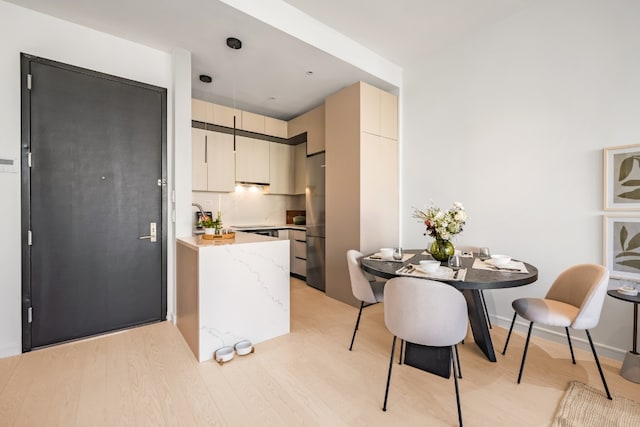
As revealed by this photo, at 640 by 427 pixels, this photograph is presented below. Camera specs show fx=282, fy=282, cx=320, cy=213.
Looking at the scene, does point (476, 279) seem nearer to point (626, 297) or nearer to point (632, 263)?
point (626, 297)

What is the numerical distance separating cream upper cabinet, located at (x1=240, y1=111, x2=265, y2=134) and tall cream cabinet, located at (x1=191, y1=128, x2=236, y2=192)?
33 cm

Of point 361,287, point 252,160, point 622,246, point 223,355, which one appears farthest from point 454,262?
point 252,160

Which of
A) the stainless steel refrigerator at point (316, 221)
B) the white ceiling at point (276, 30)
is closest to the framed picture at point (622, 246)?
the white ceiling at point (276, 30)

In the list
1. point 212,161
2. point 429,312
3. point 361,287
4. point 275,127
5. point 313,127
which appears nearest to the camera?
point 429,312

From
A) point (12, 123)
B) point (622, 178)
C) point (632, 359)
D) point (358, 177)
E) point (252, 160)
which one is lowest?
point (632, 359)

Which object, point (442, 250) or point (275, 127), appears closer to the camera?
point (442, 250)

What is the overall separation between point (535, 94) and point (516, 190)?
880 millimetres

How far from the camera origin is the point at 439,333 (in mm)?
1568

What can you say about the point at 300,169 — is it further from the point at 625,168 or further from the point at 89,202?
the point at 625,168

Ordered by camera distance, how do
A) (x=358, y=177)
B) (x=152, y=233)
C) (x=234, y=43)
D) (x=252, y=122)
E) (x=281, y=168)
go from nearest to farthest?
(x=234, y=43), (x=152, y=233), (x=358, y=177), (x=252, y=122), (x=281, y=168)

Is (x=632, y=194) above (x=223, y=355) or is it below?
above

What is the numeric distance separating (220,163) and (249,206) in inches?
40.1

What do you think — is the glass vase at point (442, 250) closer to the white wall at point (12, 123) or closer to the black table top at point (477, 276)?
the black table top at point (477, 276)

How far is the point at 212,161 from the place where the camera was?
409 centimetres
